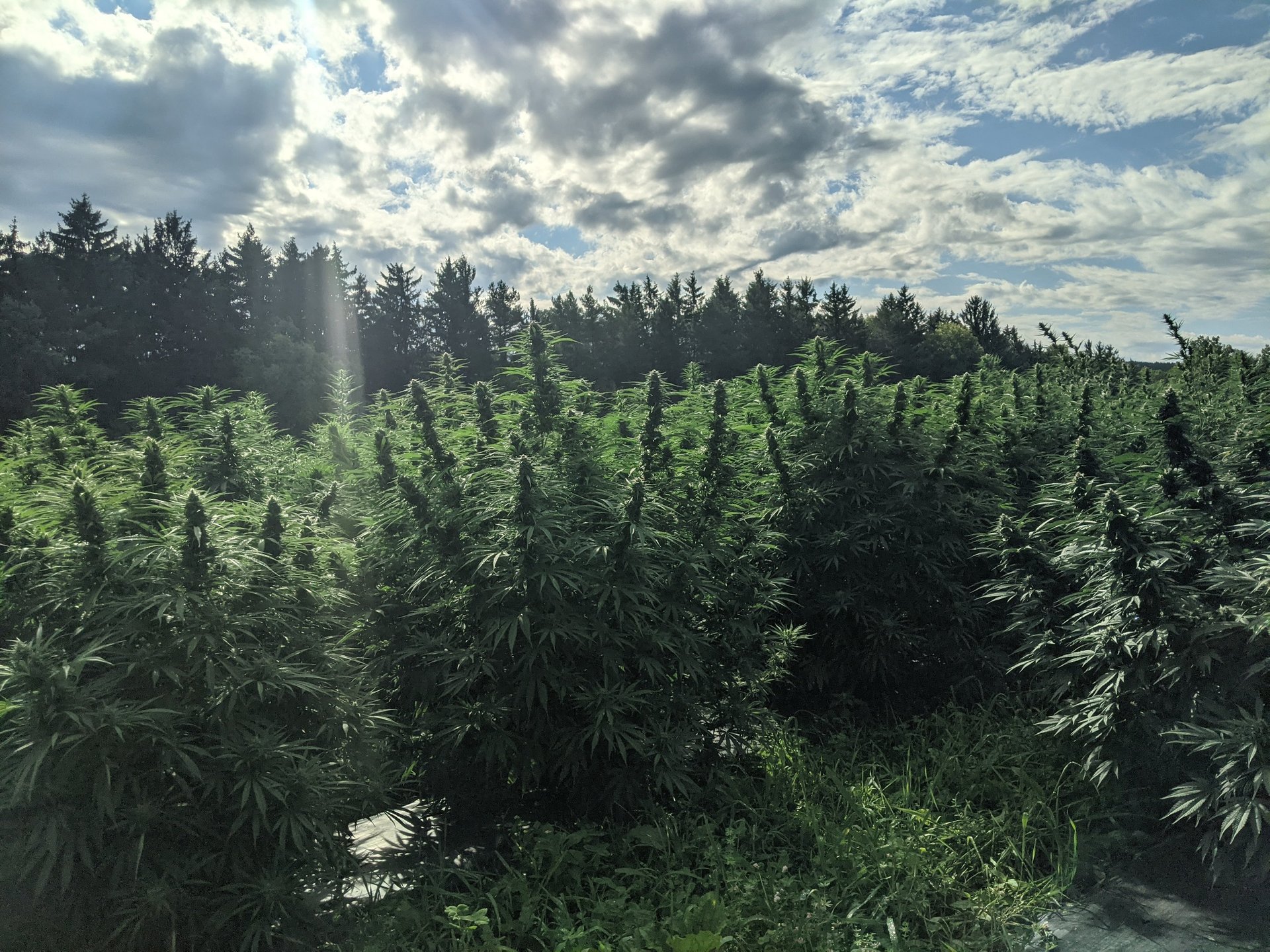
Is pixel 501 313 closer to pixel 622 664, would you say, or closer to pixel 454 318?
pixel 454 318

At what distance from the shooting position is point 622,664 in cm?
347

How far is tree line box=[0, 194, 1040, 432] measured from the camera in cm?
2858

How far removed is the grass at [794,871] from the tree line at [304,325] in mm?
19697

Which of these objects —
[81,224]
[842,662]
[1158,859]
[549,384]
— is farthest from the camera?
[81,224]

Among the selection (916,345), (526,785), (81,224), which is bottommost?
(526,785)

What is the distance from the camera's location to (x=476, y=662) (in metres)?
3.34

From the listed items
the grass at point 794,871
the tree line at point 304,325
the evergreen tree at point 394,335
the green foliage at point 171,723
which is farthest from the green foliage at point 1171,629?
the evergreen tree at point 394,335

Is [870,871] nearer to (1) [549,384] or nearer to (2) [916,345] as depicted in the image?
(1) [549,384]

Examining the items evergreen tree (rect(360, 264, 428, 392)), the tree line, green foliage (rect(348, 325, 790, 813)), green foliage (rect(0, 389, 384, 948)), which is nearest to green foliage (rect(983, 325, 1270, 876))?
green foliage (rect(348, 325, 790, 813))

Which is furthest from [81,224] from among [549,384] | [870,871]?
[870,871]

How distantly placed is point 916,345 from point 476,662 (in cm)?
4269

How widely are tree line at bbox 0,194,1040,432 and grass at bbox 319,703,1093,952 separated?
1970 centimetres

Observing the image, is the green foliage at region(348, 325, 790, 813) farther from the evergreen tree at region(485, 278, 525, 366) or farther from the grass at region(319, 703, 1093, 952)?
the evergreen tree at region(485, 278, 525, 366)

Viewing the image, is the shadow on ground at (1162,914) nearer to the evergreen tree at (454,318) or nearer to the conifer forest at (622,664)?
the conifer forest at (622,664)
